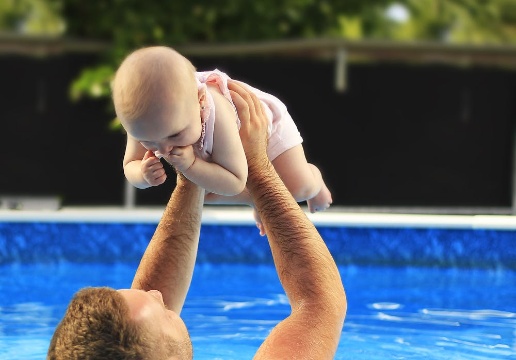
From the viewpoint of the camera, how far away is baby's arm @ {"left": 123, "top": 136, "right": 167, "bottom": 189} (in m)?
2.59

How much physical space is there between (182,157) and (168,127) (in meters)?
0.15

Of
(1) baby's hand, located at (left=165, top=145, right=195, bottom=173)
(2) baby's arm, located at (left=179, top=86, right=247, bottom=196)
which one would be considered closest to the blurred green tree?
(2) baby's arm, located at (left=179, top=86, right=247, bottom=196)

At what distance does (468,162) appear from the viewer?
11.3 metres

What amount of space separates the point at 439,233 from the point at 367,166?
4.09 m

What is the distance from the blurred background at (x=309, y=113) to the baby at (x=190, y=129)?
786 cm

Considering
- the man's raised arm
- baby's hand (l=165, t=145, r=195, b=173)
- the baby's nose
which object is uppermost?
the baby's nose

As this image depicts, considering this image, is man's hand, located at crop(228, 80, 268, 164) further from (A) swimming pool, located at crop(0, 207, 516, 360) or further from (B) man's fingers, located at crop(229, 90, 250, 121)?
(A) swimming pool, located at crop(0, 207, 516, 360)


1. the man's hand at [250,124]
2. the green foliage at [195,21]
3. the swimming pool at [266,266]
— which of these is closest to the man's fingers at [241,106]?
the man's hand at [250,124]

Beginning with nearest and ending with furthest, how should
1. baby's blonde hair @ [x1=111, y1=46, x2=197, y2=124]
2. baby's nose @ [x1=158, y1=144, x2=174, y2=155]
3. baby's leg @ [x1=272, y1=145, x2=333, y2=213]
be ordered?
baby's blonde hair @ [x1=111, y1=46, x2=197, y2=124] → baby's nose @ [x1=158, y1=144, x2=174, y2=155] → baby's leg @ [x1=272, y1=145, x2=333, y2=213]

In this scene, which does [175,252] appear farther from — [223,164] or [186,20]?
[186,20]

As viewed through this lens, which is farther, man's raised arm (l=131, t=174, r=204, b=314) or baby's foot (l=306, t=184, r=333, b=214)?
baby's foot (l=306, t=184, r=333, b=214)

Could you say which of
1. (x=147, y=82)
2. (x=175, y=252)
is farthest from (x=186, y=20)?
(x=147, y=82)

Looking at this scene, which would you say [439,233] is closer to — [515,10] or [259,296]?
[259,296]

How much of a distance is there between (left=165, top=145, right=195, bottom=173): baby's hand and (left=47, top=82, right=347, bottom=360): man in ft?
1.09
